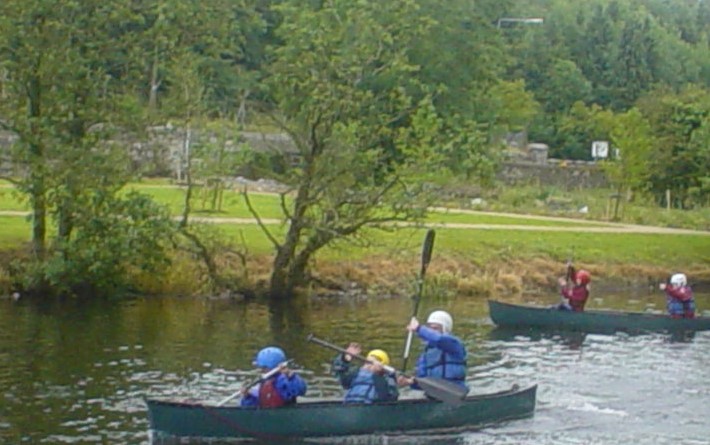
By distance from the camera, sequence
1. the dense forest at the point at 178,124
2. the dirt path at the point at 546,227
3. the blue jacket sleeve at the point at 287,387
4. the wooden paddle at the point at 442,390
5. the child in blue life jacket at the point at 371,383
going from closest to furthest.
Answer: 1. the blue jacket sleeve at the point at 287,387
2. the child in blue life jacket at the point at 371,383
3. the wooden paddle at the point at 442,390
4. the dense forest at the point at 178,124
5. the dirt path at the point at 546,227

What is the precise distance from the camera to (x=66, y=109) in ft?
125

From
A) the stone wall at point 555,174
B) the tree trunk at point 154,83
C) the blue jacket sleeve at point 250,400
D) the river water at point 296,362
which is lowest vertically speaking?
the river water at point 296,362

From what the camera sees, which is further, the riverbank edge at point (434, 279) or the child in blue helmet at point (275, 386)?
the riverbank edge at point (434, 279)

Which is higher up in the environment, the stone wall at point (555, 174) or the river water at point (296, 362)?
the stone wall at point (555, 174)

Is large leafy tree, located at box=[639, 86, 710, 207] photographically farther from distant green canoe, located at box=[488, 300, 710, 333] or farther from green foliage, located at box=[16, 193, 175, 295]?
green foliage, located at box=[16, 193, 175, 295]

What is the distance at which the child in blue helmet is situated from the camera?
21.8 m

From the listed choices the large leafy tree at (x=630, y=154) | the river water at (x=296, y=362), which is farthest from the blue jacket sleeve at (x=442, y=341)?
the large leafy tree at (x=630, y=154)

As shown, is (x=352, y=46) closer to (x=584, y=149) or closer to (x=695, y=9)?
(x=584, y=149)

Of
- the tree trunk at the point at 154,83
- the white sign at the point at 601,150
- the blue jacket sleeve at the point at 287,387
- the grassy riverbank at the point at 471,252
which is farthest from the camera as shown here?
the white sign at the point at 601,150

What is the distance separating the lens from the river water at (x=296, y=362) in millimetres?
23234

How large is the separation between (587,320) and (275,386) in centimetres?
1574

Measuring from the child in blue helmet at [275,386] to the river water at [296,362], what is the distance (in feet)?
3.76

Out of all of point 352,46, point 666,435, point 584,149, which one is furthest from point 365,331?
point 584,149

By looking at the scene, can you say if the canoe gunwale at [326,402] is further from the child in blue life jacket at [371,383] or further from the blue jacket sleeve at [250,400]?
the blue jacket sleeve at [250,400]
